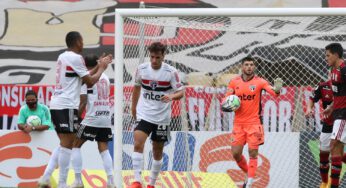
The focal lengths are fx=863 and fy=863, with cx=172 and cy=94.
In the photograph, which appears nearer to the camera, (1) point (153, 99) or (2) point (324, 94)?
(1) point (153, 99)

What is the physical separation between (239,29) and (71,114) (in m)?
3.38

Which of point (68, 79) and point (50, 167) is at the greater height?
point (68, 79)

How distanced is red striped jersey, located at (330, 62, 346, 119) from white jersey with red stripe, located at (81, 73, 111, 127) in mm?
2877

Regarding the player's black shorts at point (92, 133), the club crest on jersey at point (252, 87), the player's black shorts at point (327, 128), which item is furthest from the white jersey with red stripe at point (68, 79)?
the player's black shorts at point (327, 128)

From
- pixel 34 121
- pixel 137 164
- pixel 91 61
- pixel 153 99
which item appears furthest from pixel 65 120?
pixel 34 121

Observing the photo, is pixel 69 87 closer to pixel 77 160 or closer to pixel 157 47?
pixel 157 47

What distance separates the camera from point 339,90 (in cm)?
1070

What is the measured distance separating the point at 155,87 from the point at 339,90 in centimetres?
232

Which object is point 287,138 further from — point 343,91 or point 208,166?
point 343,91

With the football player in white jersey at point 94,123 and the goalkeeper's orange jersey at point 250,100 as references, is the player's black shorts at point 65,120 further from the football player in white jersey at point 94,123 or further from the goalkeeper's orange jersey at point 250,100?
the goalkeeper's orange jersey at point 250,100

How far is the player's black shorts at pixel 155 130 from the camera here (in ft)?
33.5

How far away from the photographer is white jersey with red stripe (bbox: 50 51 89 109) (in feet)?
31.3

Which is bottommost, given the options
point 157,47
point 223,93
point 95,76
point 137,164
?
point 137,164

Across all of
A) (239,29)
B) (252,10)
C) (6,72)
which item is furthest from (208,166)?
(6,72)
